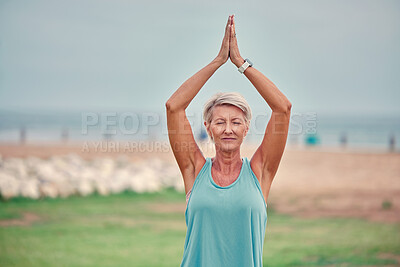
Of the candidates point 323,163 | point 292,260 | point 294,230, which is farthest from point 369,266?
point 323,163

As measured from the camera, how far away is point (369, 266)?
24.8ft

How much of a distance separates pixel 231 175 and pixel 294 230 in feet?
24.5

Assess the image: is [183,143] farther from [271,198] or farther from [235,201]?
[271,198]

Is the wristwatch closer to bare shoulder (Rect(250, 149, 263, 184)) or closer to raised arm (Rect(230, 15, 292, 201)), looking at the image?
raised arm (Rect(230, 15, 292, 201))

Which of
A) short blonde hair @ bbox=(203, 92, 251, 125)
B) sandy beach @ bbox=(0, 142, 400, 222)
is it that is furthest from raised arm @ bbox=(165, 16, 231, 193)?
sandy beach @ bbox=(0, 142, 400, 222)

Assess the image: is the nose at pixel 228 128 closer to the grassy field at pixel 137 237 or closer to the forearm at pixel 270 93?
the forearm at pixel 270 93

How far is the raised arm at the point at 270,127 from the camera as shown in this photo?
273cm

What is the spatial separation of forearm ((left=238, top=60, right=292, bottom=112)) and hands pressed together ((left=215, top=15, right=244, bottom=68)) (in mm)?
129

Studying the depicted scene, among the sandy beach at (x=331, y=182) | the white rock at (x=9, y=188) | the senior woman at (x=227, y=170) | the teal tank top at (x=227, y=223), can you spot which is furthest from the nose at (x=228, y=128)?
the white rock at (x=9, y=188)

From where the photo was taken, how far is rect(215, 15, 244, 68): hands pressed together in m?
2.82

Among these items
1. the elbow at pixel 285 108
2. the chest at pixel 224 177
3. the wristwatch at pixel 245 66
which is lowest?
the chest at pixel 224 177

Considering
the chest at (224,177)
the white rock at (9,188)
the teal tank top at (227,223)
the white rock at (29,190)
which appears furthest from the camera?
the white rock at (29,190)

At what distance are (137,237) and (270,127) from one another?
6.67 m

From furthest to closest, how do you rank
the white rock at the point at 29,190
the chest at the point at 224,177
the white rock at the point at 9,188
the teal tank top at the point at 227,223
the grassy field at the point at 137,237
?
the white rock at the point at 29,190 → the white rock at the point at 9,188 → the grassy field at the point at 137,237 → the chest at the point at 224,177 → the teal tank top at the point at 227,223
